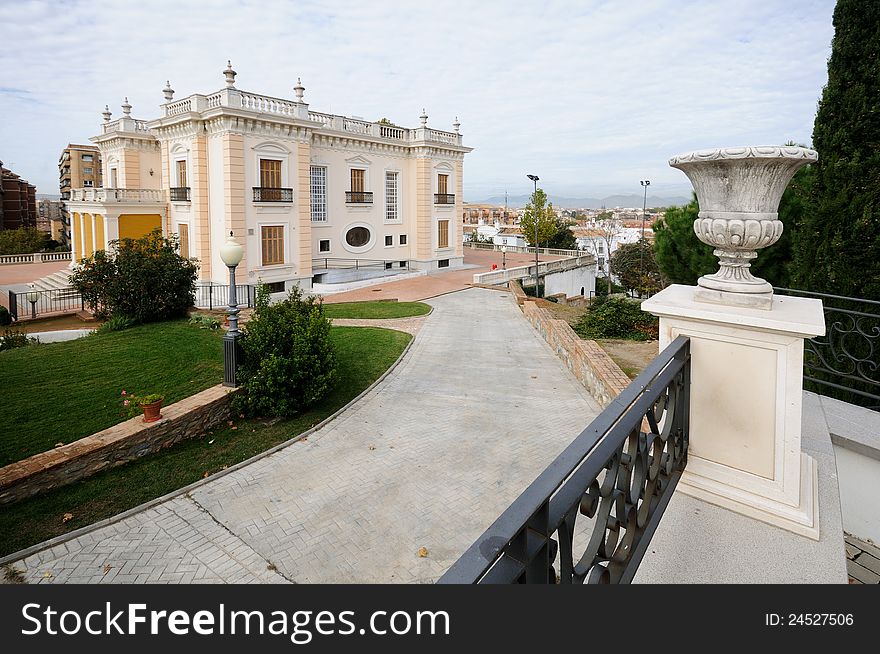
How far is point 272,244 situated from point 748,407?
22028mm

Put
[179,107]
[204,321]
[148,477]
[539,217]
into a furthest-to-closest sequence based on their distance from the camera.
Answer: [539,217]
[179,107]
[204,321]
[148,477]

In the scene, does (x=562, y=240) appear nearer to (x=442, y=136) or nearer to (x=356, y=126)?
(x=442, y=136)

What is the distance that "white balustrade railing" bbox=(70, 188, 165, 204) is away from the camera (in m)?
23.8

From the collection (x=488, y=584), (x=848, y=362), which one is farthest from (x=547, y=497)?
(x=848, y=362)

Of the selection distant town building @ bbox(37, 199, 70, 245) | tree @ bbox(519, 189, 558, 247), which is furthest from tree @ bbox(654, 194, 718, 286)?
distant town building @ bbox(37, 199, 70, 245)

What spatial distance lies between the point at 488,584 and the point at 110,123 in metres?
Answer: 33.3

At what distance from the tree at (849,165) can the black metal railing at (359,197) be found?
2274 centimetres

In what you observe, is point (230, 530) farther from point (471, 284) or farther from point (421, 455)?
point (471, 284)

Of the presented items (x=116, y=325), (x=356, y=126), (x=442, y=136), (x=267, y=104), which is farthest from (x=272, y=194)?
(x=442, y=136)

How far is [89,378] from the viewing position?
31.8ft

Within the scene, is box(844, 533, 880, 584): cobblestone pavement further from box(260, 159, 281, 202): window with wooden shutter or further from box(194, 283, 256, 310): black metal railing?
box(260, 159, 281, 202): window with wooden shutter

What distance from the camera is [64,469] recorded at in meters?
6.25

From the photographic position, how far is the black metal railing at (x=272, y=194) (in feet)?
71.5

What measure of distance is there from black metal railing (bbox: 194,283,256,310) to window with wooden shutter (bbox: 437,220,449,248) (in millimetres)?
A: 12910
